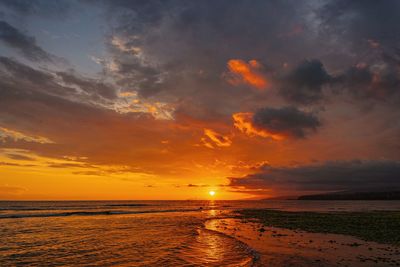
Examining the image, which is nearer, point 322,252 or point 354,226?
point 322,252

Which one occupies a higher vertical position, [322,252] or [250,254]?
[322,252]

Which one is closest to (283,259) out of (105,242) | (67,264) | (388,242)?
(388,242)

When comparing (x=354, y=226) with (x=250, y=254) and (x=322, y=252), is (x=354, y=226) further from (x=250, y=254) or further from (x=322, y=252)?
(x=250, y=254)

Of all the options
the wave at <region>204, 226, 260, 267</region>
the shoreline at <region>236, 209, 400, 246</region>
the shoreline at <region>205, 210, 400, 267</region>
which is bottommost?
the wave at <region>204, 226, 260, 267</region>

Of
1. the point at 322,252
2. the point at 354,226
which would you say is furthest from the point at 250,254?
the point at 354,226

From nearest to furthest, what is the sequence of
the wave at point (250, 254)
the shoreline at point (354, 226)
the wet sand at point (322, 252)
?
the wet sand at point (322, 252) < the wave at point (250, 254) < the shoreline at point (354, 226)

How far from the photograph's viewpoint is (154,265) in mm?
19781

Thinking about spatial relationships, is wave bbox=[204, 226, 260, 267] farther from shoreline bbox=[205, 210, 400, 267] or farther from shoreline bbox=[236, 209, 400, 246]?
shoreline bbox=[236, 209, 400, 246]

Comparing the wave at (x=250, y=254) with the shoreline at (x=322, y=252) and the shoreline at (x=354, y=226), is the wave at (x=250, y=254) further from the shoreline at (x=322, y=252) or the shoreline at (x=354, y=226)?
the shoreline at (x=354, y=226)

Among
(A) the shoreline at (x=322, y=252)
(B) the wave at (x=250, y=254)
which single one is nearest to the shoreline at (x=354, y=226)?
(A) the shoreline at (x=322, y=252)

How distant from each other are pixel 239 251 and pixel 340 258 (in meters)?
7.89

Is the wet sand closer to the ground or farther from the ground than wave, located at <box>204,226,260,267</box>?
farther from the ground

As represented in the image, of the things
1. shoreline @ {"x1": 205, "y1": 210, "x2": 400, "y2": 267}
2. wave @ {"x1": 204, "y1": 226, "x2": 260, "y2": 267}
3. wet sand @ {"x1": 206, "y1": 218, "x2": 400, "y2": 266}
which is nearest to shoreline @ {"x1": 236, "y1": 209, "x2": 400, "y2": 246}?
shoreline @ {"x1": 205, "y1": 210, "x2": 400, "y2": 267}

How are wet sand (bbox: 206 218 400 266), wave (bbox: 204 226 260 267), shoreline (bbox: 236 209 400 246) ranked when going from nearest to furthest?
wet sand (bbox: 206 218 400 266)
wave (bbox: 204 226 260 267)
shoreline (bbox: 236 209 400 246)
